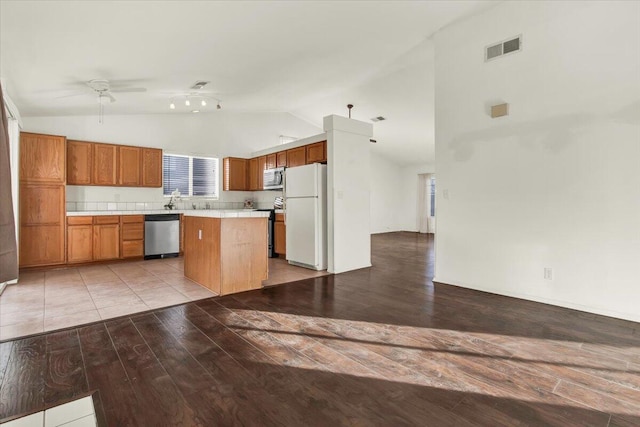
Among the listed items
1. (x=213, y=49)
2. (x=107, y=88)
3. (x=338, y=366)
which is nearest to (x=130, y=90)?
(x=107, y=88)

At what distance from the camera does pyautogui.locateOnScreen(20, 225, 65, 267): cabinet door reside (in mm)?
4855

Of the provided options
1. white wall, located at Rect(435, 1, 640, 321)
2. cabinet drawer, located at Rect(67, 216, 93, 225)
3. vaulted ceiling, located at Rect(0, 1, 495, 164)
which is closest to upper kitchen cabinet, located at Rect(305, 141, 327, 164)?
vaulted ceiling, located at Rect(0, 1, 495, 164)

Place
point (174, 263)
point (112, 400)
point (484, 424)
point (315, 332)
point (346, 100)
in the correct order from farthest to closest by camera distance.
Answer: point (346, 100)
point (174, 263)
point (315, 332)
point (112, 400)
point (484, 424)

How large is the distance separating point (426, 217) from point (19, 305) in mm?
10250

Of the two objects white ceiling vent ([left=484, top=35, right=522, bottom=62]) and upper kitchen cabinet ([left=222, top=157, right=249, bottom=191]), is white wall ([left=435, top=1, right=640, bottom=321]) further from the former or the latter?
upper kitchen cabinet ([left=222, top=157, right=249, bottom=191])

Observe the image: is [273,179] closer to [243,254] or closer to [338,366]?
[243,254]

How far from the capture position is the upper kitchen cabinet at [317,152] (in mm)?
5152

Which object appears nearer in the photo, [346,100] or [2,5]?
[2,5]

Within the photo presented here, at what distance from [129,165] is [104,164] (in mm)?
399

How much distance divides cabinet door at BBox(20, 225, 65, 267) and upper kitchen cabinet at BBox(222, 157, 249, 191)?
3.24 metres

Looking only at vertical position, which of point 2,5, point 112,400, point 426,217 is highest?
point 2,5

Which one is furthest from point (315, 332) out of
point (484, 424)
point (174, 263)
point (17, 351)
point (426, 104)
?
point (426, 104)

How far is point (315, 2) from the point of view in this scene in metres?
3.22

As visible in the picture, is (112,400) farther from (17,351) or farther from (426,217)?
(426,217)
